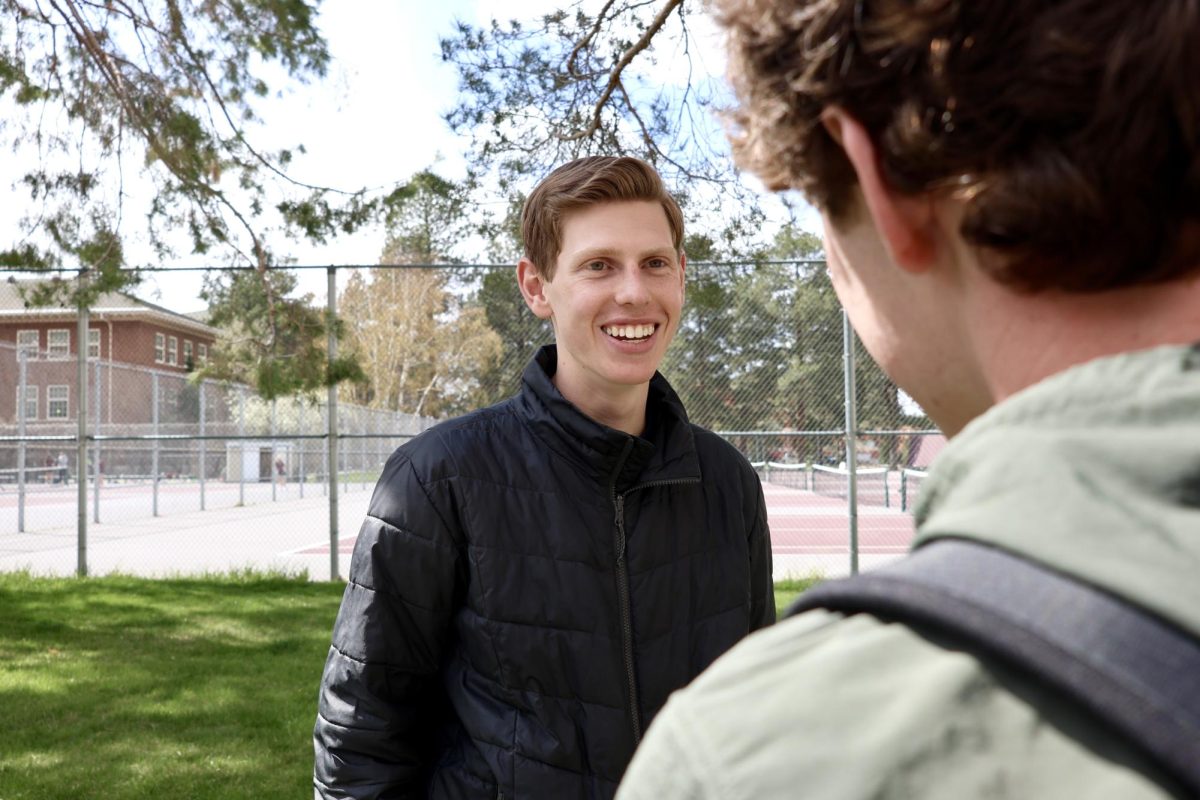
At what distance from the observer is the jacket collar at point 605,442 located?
192 cm

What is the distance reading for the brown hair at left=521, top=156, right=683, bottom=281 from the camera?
208cm

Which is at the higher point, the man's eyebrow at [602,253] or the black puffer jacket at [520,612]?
the man's eyebrow at [602,253]

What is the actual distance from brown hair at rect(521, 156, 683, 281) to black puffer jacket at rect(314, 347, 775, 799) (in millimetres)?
383

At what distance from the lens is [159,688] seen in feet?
18.9

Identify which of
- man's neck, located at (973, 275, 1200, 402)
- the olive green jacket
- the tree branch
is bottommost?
the olive green jacket

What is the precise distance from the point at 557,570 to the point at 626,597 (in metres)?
0.14

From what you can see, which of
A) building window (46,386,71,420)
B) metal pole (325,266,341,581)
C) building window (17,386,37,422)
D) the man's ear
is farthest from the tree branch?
building window (17,386,37,422)

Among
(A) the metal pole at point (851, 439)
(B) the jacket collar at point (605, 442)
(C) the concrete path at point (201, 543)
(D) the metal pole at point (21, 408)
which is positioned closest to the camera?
(B) the jacket collar at point (605, 442)

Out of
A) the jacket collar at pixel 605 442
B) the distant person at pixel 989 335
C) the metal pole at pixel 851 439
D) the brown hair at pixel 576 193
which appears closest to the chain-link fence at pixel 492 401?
the metal pole at pixel 851 439

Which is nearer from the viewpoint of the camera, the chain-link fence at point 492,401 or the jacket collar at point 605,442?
the jacket collar at point 605,442

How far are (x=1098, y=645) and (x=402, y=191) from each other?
7.32 metres

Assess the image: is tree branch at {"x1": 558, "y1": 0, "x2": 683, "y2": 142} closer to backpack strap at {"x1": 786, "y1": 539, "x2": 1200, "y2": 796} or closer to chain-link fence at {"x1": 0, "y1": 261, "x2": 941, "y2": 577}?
chain-link fence at {"x1": 0, "y1": 261, "x2": 941, "y2": 577}

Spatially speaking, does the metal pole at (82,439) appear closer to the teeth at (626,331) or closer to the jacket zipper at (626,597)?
the teeth at (626,331)

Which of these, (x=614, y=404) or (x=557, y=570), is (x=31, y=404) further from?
(x=557, y=570)
